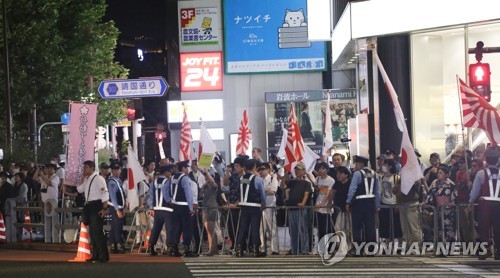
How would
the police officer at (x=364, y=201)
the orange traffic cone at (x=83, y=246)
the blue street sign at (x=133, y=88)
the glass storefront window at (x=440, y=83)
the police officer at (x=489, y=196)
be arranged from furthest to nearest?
the glass storefront window at (x=440, y=83) → the blue street sign at (x=133, y=88) → the orange traffic cone at (x=83, y=246) → the police officer at (x=364, y=201) → the police officer at (x=489, y=196)

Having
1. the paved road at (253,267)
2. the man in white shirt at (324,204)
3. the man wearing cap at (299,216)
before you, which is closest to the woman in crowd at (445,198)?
the paved road at (253,267)

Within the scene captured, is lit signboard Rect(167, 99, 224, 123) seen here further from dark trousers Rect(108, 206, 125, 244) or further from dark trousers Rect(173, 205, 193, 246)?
dark trousers Rect(173, 205, 193, 246)

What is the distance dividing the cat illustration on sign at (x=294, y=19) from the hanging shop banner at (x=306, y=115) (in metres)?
4.03

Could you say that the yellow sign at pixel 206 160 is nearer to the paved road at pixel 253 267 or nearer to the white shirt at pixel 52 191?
the paved road at pixel 253 267

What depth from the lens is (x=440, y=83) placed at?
27.0 meters

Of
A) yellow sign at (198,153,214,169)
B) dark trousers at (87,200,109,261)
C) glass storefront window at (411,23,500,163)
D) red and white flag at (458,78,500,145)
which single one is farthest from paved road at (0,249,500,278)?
glass storefront window at (411,23,500,163)

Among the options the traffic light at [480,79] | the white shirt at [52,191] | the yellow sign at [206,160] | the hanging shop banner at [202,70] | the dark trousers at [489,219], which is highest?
the hanging shop banner at [202,70]

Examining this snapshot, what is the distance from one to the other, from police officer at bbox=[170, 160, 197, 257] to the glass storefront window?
899 centimetres

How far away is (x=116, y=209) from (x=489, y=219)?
26.4 ft

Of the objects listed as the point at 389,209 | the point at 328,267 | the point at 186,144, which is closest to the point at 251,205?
the point at 389,209

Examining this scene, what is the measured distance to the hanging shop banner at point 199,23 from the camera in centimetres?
5100

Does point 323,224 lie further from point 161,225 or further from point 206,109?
point 206,109

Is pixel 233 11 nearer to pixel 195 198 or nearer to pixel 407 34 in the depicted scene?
pixel 407 34

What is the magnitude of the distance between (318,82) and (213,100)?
551cm
